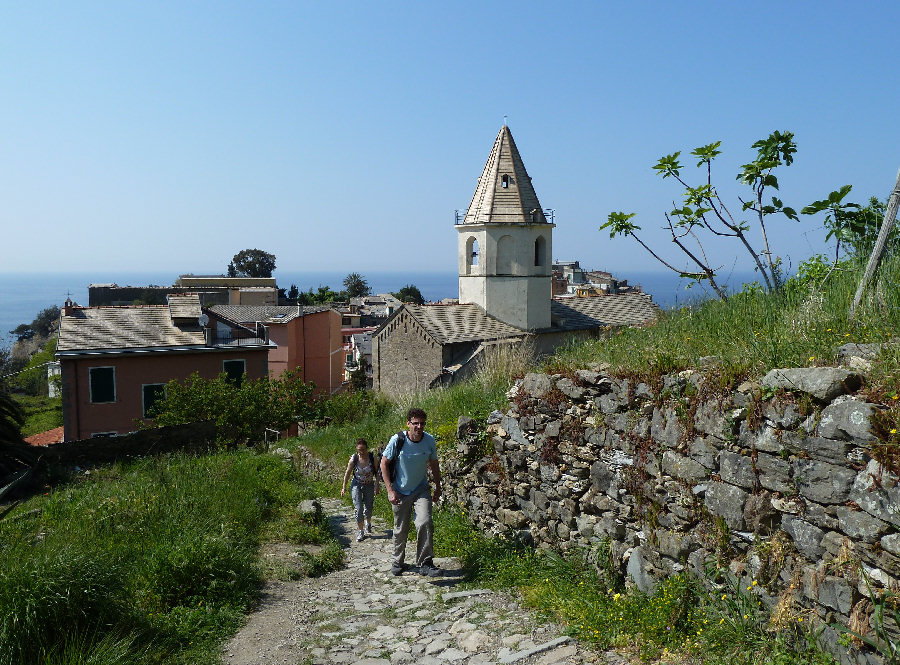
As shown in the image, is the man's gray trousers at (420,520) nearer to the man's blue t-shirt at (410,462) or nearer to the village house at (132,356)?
the man's blue t-shirt at (410,462)

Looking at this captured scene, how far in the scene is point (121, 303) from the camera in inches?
3216

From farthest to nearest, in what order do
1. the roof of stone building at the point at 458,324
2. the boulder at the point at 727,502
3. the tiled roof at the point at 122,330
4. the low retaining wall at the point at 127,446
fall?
the roof of stone building at the point at 458,324 → the tiled roof at the point at 122,330 → the low retaining wall at the point at 127,446 → the boulder at the point at 727,502

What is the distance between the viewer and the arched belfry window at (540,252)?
36.6m

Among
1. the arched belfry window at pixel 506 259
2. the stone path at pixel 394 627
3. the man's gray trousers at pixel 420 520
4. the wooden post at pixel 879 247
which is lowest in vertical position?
the stone path at pixel 394 627

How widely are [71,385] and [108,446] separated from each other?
13266mm

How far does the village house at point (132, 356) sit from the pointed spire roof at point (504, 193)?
14535mm

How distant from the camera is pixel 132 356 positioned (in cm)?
2733

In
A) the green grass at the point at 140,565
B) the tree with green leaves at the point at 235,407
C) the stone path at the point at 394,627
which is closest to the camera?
the green grass at the point at 140,565

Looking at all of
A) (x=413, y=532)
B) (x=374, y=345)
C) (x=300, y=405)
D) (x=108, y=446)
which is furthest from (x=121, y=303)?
(x=413, y=532)

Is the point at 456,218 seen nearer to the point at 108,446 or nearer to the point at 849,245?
the point at 108,446

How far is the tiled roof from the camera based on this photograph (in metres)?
26.8

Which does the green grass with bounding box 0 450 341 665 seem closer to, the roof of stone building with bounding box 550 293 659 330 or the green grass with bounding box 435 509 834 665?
the green grass with bounding box 435 509 834 665

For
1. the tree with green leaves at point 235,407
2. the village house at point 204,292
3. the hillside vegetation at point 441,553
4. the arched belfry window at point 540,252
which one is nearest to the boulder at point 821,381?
the hillside vegetation at point 441,553

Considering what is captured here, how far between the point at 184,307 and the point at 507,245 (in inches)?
686
